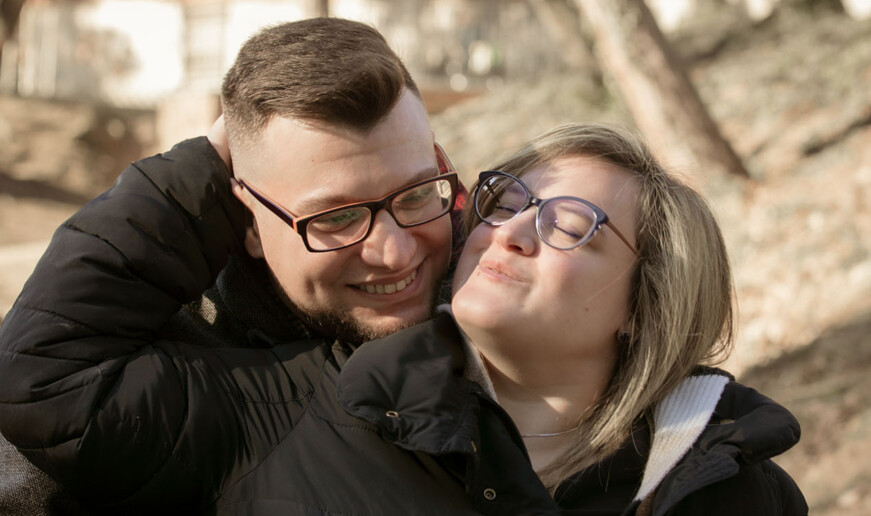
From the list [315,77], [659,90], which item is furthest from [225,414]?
[659,90]

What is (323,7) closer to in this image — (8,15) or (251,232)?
(251,232)

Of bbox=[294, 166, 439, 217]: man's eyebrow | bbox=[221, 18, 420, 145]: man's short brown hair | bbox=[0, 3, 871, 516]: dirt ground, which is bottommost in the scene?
bbox=[0, 3, 871, 516]: dirt ground

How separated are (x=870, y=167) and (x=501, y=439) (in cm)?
648

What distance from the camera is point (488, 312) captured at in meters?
2.55

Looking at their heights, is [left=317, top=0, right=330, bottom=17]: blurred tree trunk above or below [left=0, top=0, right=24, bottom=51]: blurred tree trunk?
above

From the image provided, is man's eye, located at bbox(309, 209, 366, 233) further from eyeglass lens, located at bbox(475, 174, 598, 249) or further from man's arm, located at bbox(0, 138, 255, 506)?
eyeglass lens, located at bbox(475, 174, 598, 249)

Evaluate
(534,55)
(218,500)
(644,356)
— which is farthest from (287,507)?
(534,55)

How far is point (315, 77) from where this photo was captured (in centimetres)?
253

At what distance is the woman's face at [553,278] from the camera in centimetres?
260

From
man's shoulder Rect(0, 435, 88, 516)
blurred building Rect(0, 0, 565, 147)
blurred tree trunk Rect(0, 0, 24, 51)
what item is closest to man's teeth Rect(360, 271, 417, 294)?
man's shoulder Rect(0, 435, 88, 516)

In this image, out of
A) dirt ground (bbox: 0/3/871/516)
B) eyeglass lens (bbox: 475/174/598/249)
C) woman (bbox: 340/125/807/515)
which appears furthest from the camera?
dirt ground (bbox: 0/3/871/516)

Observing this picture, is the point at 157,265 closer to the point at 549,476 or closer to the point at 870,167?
the point at 549,476

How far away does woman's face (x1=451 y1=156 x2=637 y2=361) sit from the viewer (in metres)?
2.60

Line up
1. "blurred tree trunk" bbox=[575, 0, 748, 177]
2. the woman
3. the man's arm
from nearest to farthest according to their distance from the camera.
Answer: the man's arm < the woman < "blurred tree trunk" bbox=[575, 0, 748, 177]
